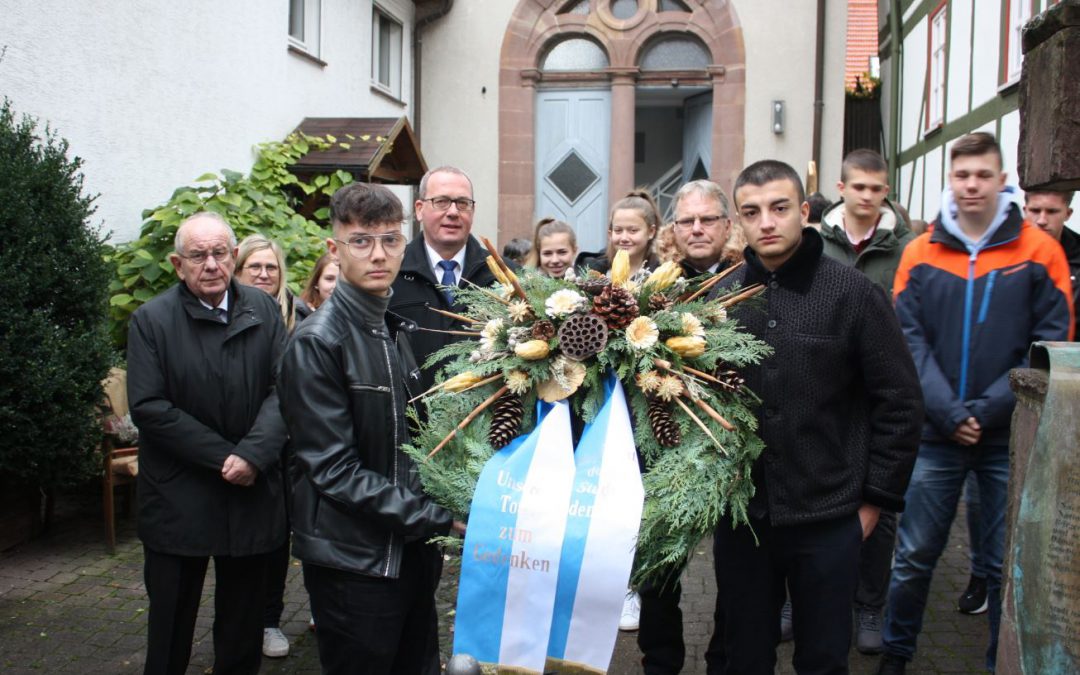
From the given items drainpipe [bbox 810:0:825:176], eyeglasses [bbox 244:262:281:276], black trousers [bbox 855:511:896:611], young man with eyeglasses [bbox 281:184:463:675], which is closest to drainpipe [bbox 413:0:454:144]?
drainpipe [bbox 810:0:825:176]

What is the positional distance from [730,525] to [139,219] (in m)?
6.80

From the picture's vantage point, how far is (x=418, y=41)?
49.7 ft

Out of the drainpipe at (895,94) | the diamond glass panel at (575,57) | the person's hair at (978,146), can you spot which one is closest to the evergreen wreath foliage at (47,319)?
the person's hair at (978,146)

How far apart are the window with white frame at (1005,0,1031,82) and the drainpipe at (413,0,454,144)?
8.13 meters

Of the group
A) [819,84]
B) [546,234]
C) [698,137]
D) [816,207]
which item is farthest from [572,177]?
[546,234]

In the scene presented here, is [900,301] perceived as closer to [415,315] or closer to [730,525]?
[730,525]

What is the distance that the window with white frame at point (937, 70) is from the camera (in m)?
13.3

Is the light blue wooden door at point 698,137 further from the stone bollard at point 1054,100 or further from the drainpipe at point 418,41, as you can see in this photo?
A: the stone bollard at point 1054,100

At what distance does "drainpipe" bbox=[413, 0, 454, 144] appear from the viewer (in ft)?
49.3

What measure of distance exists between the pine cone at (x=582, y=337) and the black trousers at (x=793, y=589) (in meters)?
0.87

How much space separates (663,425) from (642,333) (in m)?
0.26

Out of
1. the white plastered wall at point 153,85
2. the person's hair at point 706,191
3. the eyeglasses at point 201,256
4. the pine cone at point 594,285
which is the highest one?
the white plastered wall at point 153,85

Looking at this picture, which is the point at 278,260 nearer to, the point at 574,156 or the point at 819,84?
the point at 574,156

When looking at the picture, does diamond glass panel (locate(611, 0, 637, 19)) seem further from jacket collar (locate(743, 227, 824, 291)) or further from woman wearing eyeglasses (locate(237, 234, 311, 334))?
jacket collar (locate(743, 227, 824, 291))
